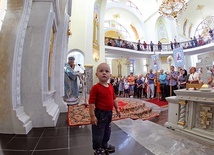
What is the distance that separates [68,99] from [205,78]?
426cm

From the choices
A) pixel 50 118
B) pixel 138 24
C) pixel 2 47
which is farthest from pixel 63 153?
pixel 138 24

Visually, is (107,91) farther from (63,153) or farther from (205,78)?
(205,78)

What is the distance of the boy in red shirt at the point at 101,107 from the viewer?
1.66m

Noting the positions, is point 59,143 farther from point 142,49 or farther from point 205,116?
point 142,49

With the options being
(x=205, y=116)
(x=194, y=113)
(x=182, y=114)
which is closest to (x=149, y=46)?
(x=182, y=114)

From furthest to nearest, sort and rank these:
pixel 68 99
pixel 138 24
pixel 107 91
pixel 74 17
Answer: pixel 138 24, pixel 74 17, pixel 68 99, pixel 107 91

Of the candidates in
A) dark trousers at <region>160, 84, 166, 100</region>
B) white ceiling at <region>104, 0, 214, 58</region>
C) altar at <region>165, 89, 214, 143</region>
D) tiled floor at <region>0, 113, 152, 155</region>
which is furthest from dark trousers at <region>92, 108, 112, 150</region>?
white ceiling at <region>104, 0, 214, 58</region>

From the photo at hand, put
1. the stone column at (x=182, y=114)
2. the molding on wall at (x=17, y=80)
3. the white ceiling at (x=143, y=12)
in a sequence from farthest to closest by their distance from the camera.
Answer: the white ceiling at (x=143, y=12)
the stone column at (x=182, y=114)
the molding on wall at (x=17, y=80)

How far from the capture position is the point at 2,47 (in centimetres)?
229

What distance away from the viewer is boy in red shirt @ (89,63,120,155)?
166 centimetres

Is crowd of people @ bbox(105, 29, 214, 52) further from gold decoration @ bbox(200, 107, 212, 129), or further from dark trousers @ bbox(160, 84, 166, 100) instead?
gold decoration @ bbox(200, 107, 212, 129)

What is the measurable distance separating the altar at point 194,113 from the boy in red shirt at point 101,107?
2.07 meters

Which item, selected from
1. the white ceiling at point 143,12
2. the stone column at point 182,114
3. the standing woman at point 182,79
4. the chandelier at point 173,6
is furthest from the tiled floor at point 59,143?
the white ceiling at point 143,12

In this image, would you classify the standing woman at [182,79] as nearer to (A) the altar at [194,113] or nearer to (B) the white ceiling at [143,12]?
(A) the altar at [194,113]
